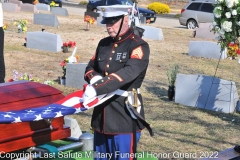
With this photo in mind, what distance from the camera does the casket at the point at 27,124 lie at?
15.3 feet

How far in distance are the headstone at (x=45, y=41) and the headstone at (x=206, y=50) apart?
3.57 metres

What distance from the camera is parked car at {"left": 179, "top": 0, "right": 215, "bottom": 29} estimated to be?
24938 mm

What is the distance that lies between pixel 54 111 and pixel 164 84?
6.25 m

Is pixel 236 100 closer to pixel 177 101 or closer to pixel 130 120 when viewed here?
pixel 177 101

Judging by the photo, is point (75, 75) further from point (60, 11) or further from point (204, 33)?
point (60, 11)

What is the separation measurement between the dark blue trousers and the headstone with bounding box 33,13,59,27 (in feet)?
51.9

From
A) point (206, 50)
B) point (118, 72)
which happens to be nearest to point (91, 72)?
point (118, 72)

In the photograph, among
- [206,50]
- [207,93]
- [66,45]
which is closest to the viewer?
[207,93]

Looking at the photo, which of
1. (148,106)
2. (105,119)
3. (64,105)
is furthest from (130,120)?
(148,106)

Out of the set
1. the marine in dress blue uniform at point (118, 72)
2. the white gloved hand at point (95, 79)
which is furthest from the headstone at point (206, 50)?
the white gloved hand at point (95, 79)

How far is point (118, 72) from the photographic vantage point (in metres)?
4.07

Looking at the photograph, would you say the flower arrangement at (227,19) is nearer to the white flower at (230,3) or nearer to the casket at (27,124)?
the white flower at (230,3)

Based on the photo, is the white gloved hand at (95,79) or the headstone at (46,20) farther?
the headstone at (46,20)

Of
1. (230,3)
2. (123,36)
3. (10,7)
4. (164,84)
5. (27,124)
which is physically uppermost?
(230,3)
